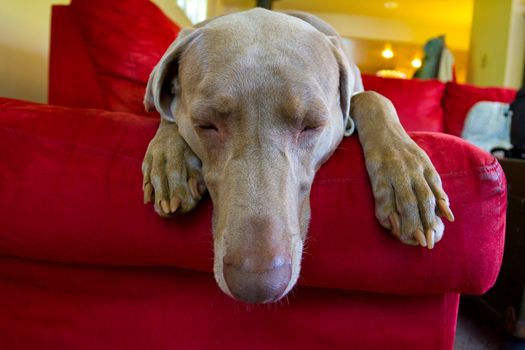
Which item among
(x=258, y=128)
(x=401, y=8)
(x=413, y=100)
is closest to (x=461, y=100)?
(x=413, y=100)

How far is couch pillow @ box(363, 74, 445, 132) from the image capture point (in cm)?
314

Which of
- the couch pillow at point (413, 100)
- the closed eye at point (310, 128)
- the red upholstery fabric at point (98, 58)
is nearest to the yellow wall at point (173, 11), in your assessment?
the couch pillow at point (413, 100)

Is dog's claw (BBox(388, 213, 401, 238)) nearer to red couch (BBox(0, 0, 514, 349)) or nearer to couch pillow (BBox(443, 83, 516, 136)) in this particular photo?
red couch (BBox(0, 0, 514, 349))

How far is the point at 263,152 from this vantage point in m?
0.96

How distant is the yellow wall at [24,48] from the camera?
197 centimetres

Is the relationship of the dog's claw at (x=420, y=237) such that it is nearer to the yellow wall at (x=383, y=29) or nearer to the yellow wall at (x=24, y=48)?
the yellow wall at (x=24, y=48)

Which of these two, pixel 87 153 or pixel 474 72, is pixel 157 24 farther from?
pixel 474 72

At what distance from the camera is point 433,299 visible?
1136 millimetres

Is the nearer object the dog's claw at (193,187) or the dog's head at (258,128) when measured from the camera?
the dog's head at (258,128)

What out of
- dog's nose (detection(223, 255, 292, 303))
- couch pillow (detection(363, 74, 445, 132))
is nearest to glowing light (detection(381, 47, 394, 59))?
couch pillow (detection(363, 74, 445, 132))

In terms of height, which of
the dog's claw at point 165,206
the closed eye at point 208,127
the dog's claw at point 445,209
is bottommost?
the dog's claw at point 165,206

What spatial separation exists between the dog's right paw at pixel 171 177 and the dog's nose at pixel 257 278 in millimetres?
224

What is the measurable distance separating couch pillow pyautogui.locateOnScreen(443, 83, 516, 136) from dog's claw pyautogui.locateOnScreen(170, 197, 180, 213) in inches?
108

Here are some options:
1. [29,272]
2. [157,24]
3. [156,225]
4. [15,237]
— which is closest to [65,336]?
[29,272]
